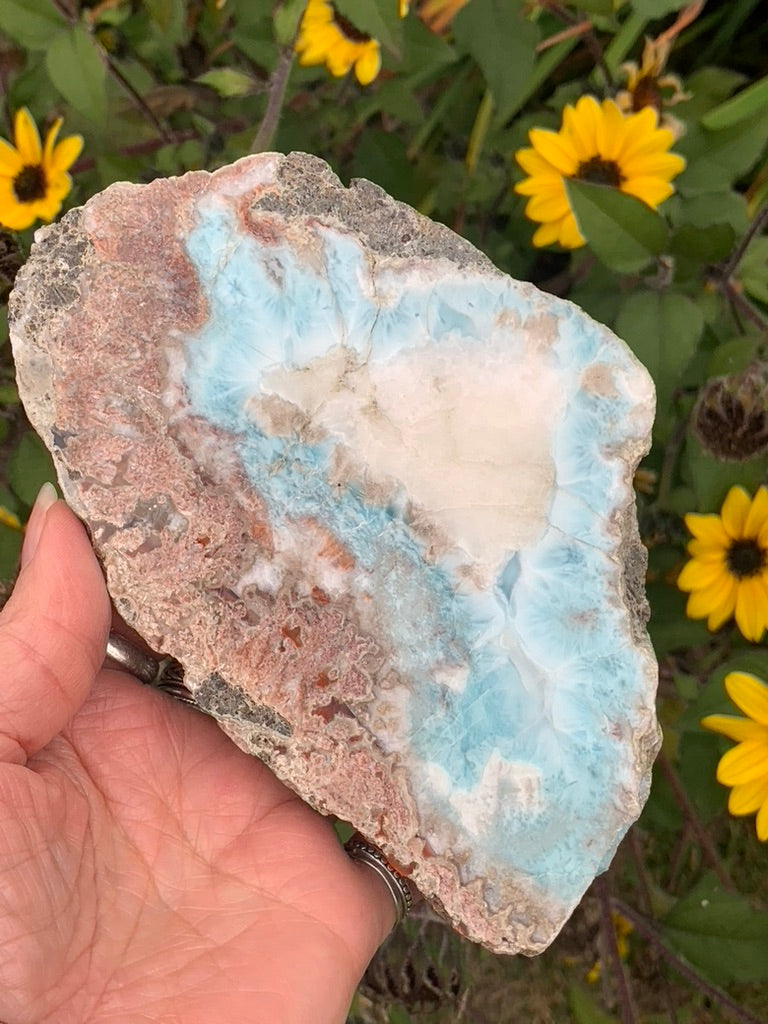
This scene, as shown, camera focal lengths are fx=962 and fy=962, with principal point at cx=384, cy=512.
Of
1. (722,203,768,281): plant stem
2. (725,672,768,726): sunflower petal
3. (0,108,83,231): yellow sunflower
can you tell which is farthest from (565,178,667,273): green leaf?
(0,108,83,231): yellow sunflower

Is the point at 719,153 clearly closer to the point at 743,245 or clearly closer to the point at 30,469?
the point at 743,245

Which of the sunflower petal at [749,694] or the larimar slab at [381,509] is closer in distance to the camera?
the larimar slab at [381,509]

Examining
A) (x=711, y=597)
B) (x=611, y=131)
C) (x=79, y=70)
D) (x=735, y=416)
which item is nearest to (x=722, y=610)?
(x=711, y=597)

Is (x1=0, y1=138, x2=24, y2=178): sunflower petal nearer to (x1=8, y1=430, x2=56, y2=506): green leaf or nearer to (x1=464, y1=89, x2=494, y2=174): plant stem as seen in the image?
(x1=8, y1=430, x2=56, y2=506): green leaf

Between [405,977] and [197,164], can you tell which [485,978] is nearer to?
[405,977]

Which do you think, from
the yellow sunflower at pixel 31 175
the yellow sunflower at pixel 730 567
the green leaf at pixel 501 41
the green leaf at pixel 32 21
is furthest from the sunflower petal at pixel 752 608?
the green leaf at pixel 32 21

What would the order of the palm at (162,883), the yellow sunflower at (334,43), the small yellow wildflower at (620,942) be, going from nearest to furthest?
the palm at (162,883)
the yellow sunflower at (334,43)
the small yellow wildflower at (620,942)

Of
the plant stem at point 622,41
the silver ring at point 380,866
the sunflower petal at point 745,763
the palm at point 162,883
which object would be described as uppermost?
the plant stem at point 622,41

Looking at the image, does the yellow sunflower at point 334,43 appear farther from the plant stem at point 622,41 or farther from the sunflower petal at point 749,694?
the sunflower petal at point 749,694
